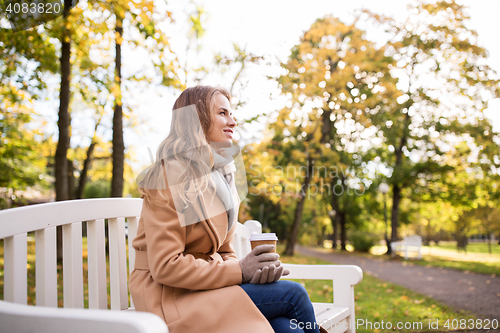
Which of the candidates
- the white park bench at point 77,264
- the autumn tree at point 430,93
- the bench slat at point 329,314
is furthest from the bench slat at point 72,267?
the autumn tree at point 430,93

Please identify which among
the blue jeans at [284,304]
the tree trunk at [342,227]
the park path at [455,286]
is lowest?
the tree trunk at [342,227]

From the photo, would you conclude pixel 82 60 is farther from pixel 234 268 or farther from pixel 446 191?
pixel 446 191

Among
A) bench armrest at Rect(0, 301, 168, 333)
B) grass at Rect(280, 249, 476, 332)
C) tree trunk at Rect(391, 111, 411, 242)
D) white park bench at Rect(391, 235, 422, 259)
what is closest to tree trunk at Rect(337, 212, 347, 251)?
Answer: tree trunk at Rect(391, 111, 411, 242)

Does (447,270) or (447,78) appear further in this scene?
(447,78)

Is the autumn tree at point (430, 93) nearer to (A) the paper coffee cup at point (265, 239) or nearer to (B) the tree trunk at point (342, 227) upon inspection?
(B) the tree trunk at point (342, 227)

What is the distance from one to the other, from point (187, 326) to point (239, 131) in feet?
13.0

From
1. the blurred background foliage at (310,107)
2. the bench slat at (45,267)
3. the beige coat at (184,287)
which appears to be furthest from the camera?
the blurred background foliage at (310,107)

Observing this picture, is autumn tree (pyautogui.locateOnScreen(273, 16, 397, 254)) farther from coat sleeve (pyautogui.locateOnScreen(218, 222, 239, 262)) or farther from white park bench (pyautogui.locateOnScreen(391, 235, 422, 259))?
white park bench (pyautogui.locateOnScreen(391, 235, 422, 259))

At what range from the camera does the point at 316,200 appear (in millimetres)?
24734

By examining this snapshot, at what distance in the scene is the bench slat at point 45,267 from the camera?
1757 millimetres

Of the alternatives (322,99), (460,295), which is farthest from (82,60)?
(460,295)

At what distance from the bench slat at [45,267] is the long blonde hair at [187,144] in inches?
22.0

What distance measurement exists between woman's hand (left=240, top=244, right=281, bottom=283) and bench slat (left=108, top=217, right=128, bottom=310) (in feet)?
2.83

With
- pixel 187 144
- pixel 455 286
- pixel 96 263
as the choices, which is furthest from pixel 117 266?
pixel 455 286
